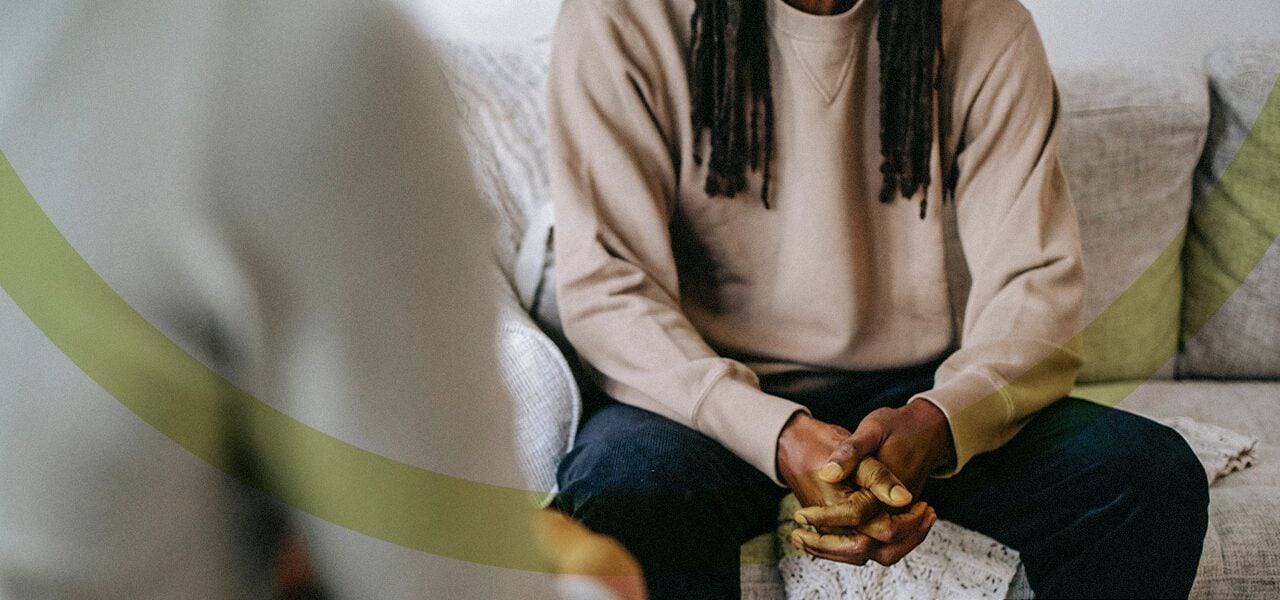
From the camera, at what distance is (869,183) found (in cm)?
64

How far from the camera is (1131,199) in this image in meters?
0.85

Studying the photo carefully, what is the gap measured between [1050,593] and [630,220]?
14.8 inches

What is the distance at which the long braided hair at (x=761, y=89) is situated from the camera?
1.94 feet

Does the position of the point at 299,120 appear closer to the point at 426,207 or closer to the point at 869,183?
the point at 426,207

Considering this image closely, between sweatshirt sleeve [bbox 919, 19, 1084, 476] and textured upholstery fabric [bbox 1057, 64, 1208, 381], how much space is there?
0.56 feet

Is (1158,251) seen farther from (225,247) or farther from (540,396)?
(225,247)

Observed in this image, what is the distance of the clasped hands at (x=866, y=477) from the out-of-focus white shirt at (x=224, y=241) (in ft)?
1.36

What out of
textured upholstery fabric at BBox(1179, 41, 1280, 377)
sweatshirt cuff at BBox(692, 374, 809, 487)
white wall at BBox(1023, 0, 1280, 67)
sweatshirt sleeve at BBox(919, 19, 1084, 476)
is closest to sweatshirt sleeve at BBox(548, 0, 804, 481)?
sweatshirt cuff at BBox(692, 374, 809, 487)

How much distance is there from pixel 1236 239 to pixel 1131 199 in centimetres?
9

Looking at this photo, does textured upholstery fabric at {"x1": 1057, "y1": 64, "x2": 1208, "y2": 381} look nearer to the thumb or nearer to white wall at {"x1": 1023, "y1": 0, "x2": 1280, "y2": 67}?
white wall at {"x1": 1023, "y1": 0, "x2": 1280, "y2": 67}

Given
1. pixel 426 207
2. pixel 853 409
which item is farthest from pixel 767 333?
pixel 426 207
